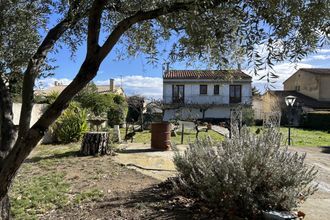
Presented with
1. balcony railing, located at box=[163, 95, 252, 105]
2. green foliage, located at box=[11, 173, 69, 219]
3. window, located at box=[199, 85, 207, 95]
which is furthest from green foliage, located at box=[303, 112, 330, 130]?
green foliage, located at box=[11, 173, 69, 219]

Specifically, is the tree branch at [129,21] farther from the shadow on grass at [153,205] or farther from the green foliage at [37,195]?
the green foliage at [37,195]

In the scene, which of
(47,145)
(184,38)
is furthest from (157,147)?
(184,38)

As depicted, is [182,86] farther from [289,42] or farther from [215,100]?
[289,42]

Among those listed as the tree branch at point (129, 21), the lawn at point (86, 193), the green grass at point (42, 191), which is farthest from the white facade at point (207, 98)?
the tree branch at point (129, 21)

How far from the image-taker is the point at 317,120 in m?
36.2

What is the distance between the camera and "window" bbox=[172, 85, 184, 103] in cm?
4284

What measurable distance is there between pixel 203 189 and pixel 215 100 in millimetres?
37588

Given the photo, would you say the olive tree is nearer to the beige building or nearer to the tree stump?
the tree stump

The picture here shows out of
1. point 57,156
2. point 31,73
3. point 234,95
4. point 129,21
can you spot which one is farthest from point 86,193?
point 234,95

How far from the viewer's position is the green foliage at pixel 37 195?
21.4 feet

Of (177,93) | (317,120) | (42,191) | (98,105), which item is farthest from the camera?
(177,93)

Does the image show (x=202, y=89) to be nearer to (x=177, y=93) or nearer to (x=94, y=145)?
(x=177, y=93)

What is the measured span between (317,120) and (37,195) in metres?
33.1

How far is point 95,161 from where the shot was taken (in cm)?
1072
